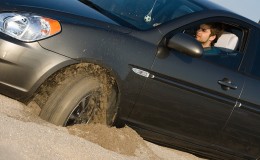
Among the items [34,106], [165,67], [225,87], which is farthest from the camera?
[225,87]

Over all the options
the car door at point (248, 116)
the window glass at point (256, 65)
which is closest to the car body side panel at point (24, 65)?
the car door at point (248, 116)

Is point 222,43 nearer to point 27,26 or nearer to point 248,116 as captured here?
point 248,116

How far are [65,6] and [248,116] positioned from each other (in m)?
2.23

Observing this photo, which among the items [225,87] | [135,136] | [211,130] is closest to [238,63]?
[225,87]

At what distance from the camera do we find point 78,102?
184 inches

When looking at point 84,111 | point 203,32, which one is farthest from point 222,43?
point 84,111

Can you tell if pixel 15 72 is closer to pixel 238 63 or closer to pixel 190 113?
pixel 190 113

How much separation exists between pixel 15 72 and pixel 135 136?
1343 millimetres

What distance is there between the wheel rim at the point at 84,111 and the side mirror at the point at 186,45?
2.78 ft

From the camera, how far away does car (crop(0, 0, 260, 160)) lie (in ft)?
14.7

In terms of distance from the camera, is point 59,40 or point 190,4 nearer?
point 59,40

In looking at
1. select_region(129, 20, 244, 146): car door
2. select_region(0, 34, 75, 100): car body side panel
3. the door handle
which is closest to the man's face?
select_region(129, 20, 244, 146): car door

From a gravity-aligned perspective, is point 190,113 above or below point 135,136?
above

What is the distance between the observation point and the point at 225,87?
552 centimetres
